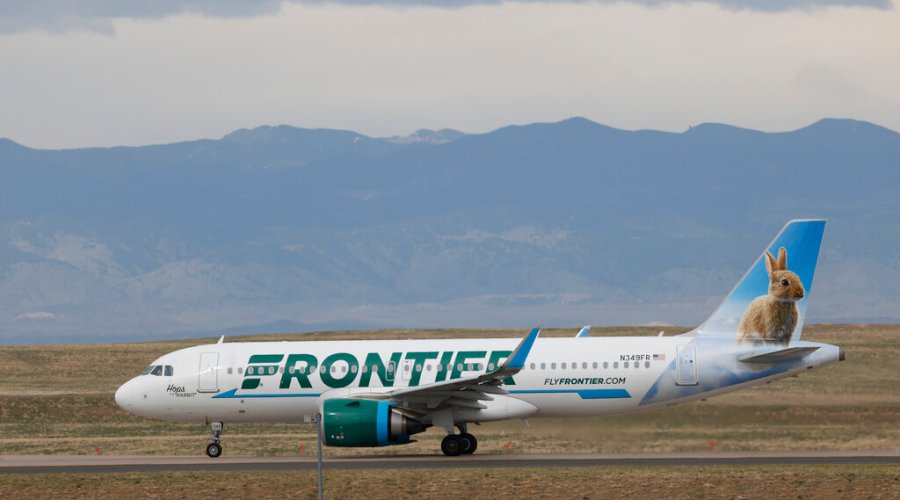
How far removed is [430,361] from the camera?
133 ft

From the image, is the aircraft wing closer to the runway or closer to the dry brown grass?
the runway

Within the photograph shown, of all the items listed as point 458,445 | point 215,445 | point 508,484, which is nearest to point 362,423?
point 458,445

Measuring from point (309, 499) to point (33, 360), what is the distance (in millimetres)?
54220

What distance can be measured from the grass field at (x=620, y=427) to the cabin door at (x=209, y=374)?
2.35m

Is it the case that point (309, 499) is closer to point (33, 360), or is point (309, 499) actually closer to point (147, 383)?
point (147, 383)

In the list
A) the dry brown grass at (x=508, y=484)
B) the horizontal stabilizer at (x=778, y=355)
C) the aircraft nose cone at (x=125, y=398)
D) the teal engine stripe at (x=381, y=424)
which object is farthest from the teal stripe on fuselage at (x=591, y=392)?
the aircraft nose cone at (x=125, y=398)

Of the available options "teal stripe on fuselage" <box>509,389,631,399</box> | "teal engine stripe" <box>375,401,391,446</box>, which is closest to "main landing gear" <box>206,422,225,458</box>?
"teal engine stripe" <box>375,401,391,446</box>

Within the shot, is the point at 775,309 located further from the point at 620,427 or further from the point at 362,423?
the point at 362,423

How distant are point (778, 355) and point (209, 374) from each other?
48.5 ft

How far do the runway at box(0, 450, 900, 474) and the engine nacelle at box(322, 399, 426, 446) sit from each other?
1.77ft

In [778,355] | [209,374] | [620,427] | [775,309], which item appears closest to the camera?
[778,355]

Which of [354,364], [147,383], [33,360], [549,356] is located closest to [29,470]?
[147,383]

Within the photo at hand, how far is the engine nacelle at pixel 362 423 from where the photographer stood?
3856 centimetres

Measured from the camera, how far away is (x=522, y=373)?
40.1 m
